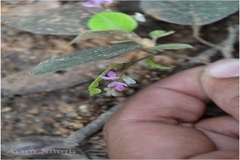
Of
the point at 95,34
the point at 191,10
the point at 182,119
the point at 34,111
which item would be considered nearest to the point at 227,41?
the point at 191,10

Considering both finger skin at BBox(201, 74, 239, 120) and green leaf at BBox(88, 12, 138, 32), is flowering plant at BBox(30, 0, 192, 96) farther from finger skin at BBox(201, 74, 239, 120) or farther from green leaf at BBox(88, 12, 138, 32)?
finger skin at BBox(201, 74, 239, 120)

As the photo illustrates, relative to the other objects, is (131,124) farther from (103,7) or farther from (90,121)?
(103,7)

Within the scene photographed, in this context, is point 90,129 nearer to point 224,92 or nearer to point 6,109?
point 6,109

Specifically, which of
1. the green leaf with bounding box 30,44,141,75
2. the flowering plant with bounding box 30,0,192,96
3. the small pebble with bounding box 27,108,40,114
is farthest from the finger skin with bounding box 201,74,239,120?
the small pebble with bounding box 27,108,40,114

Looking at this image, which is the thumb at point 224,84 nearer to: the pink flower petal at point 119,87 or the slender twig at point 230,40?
the slender twig at point 230,40

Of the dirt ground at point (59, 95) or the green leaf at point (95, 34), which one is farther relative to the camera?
the dirt ground at point (59, 95)

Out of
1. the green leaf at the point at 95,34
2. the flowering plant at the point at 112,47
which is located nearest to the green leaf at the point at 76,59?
the flowering plant at the point at 112,47

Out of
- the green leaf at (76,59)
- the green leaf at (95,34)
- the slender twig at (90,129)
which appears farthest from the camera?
the slender twig at (90,129)
